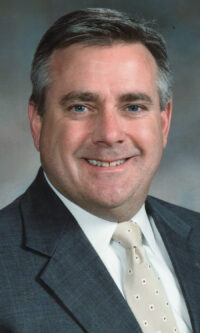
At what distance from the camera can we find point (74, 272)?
3.07 m

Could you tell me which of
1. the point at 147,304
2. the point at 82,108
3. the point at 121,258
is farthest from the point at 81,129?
the point at 147,304

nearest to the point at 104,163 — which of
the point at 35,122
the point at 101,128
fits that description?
the point at 101,128

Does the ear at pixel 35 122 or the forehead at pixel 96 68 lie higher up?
the forehead at pixel 96 68

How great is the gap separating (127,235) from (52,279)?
51cm

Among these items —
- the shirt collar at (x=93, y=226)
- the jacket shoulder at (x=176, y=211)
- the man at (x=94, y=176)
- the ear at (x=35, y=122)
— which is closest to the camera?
the man at (x=94, y=176)

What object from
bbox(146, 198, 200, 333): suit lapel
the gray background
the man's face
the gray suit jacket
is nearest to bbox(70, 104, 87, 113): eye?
the man's face

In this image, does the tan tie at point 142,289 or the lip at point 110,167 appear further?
the lip at point 110,167

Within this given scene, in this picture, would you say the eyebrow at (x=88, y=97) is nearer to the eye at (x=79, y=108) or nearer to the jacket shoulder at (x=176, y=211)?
the eye at (x=79, y=108)

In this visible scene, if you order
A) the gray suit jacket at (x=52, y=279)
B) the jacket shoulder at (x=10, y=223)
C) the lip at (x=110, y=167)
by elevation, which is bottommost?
the gray suit jacket at (x=52, y=279)

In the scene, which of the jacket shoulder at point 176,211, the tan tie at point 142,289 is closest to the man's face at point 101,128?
the tan tie at point 142,289

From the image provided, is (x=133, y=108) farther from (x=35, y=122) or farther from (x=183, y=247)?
(x=183, y=247)

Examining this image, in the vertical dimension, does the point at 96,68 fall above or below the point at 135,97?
above

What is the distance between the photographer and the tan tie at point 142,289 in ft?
10.3

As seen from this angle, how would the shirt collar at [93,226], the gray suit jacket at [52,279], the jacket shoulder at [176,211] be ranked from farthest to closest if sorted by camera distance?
the jacket shoulder at [176,211], the shirt collar at [93,226], the gray suit jacket at [52,279]
